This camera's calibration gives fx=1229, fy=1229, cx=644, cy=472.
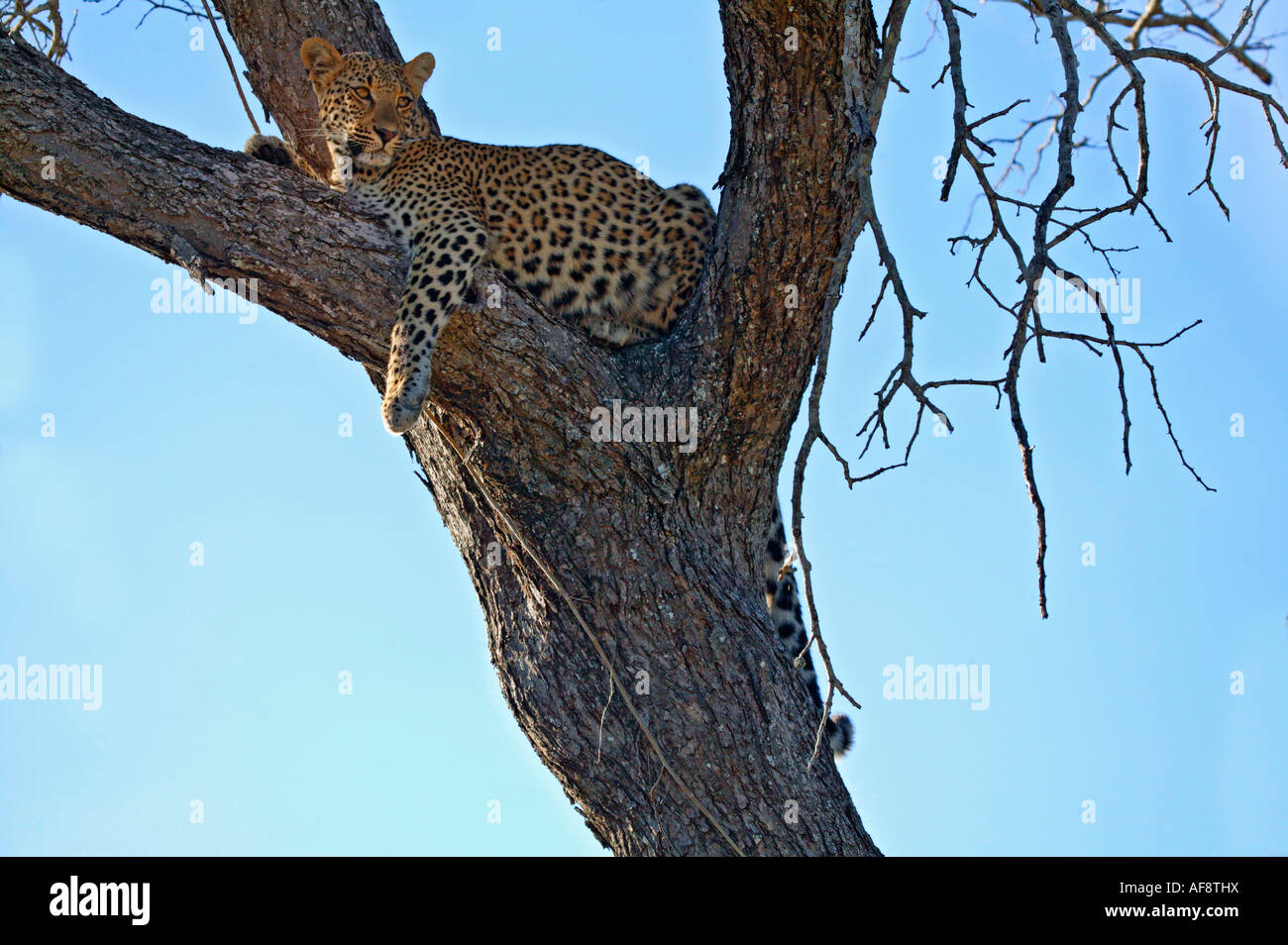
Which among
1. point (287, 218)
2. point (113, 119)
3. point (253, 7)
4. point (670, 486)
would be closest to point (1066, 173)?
point (670, 486)

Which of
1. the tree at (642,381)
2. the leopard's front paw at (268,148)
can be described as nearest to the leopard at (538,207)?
the leopard's front paw at (268,148)

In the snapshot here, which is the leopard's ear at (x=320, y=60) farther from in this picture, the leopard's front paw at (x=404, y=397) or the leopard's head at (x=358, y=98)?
the leopard's front paw at (x=404, y=397)

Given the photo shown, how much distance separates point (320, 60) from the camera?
19.2 ft

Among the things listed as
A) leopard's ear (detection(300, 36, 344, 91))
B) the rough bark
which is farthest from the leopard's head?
the rough bark

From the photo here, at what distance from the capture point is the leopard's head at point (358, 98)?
5.84 metres

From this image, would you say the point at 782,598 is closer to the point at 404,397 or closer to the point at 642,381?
the point at 642,381

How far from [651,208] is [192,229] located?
2.34 meters

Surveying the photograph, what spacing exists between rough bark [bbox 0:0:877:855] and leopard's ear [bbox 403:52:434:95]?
1.65 m

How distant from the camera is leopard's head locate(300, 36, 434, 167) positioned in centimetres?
584

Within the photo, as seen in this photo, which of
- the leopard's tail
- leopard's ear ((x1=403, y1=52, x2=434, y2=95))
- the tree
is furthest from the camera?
leopard's ear ((x1=403, y1=52, x2=434, y2=95))

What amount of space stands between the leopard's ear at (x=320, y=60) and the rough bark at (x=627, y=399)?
141cm

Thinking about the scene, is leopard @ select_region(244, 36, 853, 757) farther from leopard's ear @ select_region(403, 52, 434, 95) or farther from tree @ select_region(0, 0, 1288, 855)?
tree @ select_region(0, 0, 1288, 855)
